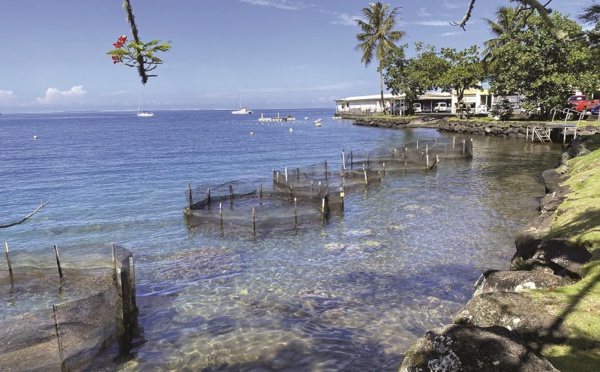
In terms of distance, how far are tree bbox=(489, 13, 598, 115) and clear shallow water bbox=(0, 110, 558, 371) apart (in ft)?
55.6

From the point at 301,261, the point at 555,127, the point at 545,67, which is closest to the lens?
the point at 301,261

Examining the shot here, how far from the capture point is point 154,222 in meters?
22.4

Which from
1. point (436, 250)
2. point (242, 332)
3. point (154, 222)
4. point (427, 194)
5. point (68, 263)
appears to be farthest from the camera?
point (427, 194)

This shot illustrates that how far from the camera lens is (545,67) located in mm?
47406

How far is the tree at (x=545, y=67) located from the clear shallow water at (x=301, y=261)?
16939 millimetres

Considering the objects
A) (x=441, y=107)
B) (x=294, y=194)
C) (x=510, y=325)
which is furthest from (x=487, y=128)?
(x=510, y=325)

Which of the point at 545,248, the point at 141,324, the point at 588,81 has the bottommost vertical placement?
the point at 141,324

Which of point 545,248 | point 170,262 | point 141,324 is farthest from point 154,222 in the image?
point 545,248

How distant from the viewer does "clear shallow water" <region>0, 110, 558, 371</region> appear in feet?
32.4

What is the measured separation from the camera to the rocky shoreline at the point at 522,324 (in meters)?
4.77

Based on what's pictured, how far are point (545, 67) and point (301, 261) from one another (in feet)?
149

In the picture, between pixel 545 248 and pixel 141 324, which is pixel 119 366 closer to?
pixel 141 324

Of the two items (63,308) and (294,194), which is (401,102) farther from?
(63,308)

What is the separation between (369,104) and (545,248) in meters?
110
